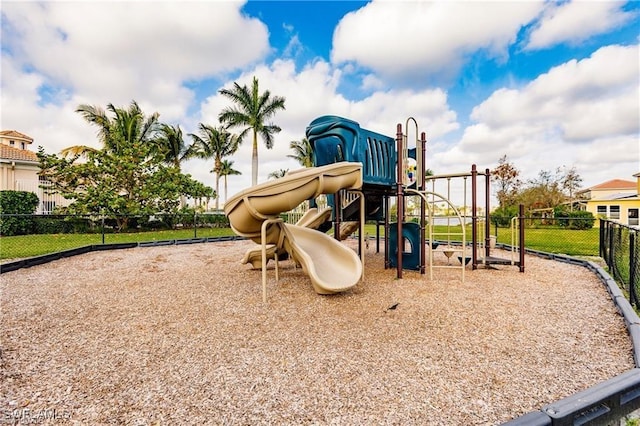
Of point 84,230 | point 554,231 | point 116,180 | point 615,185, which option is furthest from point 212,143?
point 615,185

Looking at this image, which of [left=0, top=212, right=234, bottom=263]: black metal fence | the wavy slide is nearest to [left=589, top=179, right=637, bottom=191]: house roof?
[left=0, top=212, right=234, bottom=263]: black metal fence

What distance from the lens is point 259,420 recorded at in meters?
1.99

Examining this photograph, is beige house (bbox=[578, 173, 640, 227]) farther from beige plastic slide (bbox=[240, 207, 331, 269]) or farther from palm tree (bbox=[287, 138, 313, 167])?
beige plastic slide (bbox=[240, 207, 331, 269])

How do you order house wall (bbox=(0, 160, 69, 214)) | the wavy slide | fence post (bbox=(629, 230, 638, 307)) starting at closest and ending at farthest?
fence post (bbox=(629, 230, 638, 307)), the wavy slide, house wall (bbox=(0, 160, 69, 214))

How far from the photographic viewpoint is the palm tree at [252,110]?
2248 centimetres

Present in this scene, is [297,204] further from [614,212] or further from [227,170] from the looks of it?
[614,212]

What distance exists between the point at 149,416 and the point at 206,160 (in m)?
29.8

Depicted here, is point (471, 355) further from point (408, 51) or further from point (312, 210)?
point (408, 51)

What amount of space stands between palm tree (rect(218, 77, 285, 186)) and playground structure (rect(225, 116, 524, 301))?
16507mm

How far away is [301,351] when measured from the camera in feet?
9.81

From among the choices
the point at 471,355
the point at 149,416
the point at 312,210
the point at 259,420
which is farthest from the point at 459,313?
the point at 312,210

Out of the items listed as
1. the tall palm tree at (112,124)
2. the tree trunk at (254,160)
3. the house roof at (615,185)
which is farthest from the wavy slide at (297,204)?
the house roof at (615,185)

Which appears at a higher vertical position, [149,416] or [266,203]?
[266,203]

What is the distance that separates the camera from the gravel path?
213 cm
